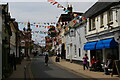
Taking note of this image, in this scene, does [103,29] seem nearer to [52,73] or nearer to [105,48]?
[105,48]

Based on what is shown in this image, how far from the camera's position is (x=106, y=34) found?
62.5ft

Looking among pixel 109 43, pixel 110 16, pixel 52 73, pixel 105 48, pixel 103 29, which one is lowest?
pixel 52 73

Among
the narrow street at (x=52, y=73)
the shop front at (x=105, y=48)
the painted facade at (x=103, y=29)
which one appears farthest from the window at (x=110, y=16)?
the narrow street at (x=52, y=73)

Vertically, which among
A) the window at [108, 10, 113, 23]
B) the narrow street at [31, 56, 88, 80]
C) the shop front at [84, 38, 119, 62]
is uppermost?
the window at [108, 10, 113, 23]

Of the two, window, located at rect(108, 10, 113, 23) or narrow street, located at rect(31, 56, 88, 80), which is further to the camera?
window, located at rect(108, 10, 113, 23)

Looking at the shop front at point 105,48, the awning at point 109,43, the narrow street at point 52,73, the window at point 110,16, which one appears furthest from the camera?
the window at point 110,16

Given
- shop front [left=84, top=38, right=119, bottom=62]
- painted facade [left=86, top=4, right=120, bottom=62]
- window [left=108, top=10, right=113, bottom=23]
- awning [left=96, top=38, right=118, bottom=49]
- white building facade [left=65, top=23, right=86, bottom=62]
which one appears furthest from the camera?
white building facade [left=65, top=23, right=86, bottom=62]

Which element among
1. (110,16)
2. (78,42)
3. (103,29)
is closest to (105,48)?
(103,29)

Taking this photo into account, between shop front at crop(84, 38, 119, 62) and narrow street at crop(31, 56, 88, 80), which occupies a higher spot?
shop front at crop(84, 38, 119, 62)

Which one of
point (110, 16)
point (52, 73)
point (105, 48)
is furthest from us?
point (105, 48)

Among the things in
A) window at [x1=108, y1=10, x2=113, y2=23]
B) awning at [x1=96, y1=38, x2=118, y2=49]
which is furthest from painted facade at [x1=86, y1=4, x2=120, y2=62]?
awning at [x1=96, y1=38, x2=118, y2=49]

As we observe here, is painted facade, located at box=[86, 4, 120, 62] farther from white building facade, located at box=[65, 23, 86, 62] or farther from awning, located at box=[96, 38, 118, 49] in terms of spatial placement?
white building facade, located at box=[65, 23, 86, 62]

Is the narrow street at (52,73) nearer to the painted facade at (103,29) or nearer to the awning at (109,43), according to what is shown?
the awning at (109,43)

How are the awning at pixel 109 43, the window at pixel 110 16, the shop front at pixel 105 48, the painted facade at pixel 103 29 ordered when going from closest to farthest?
the awning at pixel 109 43, the shop front at pixel 105 48, the painted facade at pixel 103 29, the window at pixel 110 16
